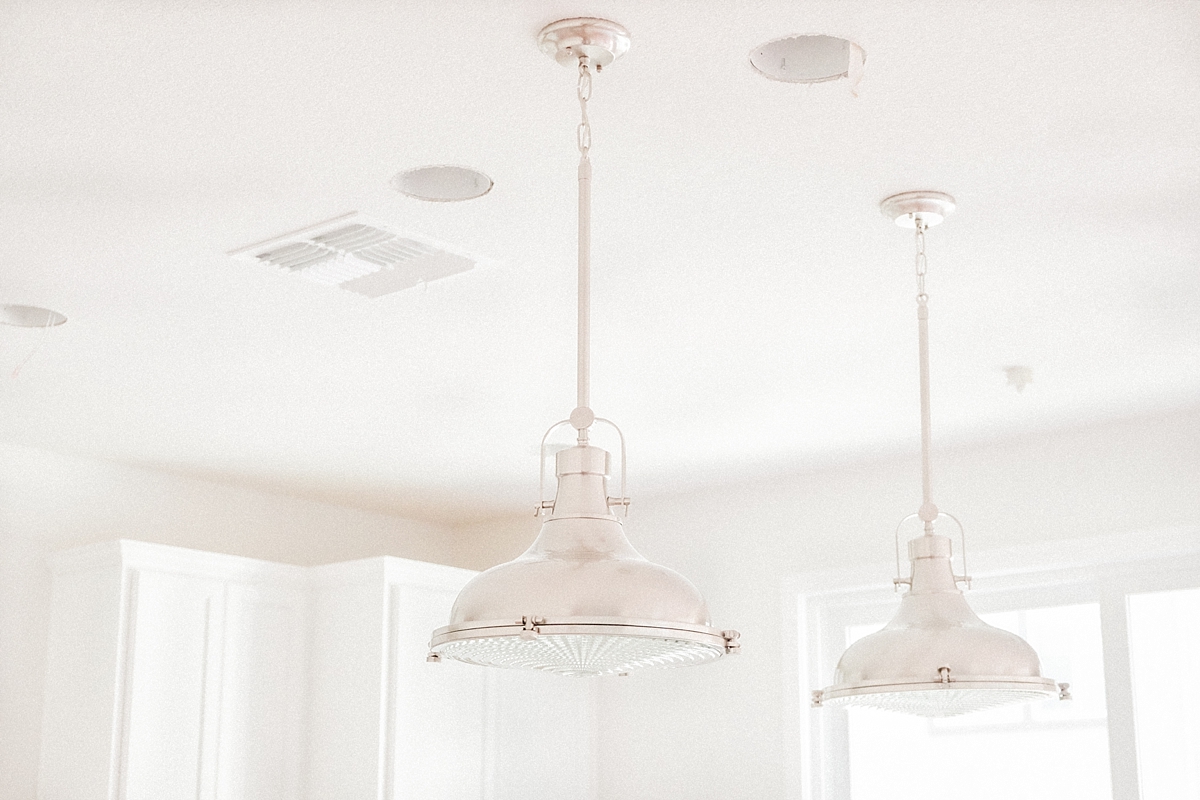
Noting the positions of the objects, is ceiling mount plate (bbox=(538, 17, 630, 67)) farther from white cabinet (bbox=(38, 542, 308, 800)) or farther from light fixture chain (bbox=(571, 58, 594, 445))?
white cabinet (bbox=(38, 542, 308, 800))

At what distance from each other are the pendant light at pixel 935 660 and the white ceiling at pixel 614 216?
0.68m

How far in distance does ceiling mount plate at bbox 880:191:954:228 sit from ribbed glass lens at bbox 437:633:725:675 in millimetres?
1202

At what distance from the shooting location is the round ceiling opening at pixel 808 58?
2.16 metres

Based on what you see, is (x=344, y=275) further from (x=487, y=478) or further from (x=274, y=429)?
(x=487, y=478)

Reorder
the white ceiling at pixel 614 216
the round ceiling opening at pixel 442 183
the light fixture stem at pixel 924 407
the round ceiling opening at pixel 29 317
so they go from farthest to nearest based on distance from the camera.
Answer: the round ceiling opening at pixel 29 317, the round ceiling opening at pixel 442 183, the light fixture stem at pixel 924 407, the white ceiling at pixel 614 216

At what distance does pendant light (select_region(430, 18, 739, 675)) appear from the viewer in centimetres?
160

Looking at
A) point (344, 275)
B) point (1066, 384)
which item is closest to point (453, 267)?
point (344, 275)

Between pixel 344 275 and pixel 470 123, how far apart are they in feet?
2.52

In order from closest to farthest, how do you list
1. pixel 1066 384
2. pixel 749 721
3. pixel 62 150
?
1. pixel 62 150
2. pixel 1066 384
3. pixel 749 721

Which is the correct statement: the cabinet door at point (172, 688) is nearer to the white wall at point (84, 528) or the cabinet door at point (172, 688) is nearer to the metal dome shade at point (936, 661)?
the white wall at point (84, 528)

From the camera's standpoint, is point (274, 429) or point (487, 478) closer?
point (274, 429)

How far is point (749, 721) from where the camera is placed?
4812 mm

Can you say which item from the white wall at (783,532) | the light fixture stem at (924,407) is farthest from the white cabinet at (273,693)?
the light fixture stem at (924,407)

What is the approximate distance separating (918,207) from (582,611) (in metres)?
1.38
